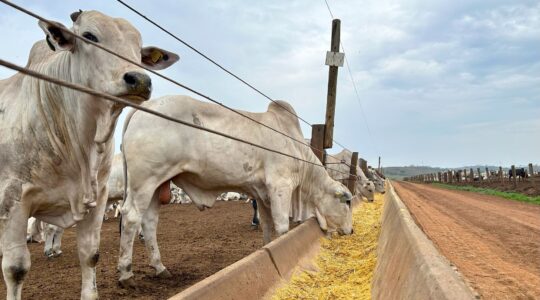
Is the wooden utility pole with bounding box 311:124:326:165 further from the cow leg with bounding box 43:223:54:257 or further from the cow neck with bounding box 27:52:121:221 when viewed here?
the cow neck with bounding box 27:52:121:221

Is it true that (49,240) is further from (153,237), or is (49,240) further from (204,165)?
(204,165)

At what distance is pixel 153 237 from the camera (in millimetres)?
5938

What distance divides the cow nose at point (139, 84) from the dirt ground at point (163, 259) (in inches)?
101

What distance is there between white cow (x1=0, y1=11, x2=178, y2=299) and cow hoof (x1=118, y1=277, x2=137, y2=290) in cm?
160

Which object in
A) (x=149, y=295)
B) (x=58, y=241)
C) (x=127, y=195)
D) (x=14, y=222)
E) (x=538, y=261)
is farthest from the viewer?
(x=58, y=241)

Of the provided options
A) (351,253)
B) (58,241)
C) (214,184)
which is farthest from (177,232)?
(351,253)

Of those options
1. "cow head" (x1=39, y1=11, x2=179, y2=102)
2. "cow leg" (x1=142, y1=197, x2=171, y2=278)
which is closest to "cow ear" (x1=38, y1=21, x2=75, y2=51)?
"cow head" (x1=39, y1=11, x2=179, y2=102)

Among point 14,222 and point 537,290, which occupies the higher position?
point 14,222

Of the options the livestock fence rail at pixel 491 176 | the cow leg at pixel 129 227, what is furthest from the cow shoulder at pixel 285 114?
the livestock fence rail at pixel 491 176

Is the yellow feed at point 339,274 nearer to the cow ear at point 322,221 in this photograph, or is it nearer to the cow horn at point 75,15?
the cow ear at point 322,221

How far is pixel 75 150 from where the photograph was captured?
3381mm

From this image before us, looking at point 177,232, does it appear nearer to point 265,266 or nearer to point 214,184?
point 214,184

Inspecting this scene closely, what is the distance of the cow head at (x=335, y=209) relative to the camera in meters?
7.69

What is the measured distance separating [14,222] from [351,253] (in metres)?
4.22
